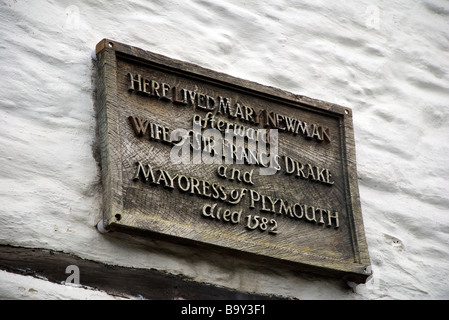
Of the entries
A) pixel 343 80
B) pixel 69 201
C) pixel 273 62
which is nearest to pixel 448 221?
pixel 343 80

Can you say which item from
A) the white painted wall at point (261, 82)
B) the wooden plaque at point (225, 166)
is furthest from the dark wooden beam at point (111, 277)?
the wooden plaque at point (225, 166)

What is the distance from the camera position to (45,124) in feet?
8.39

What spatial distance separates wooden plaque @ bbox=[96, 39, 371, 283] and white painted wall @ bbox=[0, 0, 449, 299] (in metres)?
0.10

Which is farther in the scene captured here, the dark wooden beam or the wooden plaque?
the wooden plaque

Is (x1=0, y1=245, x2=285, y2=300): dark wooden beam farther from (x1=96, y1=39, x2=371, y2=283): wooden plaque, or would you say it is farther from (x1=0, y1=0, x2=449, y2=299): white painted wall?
(x1=96, y1=39, x2=371, y2=283): wooden plaque

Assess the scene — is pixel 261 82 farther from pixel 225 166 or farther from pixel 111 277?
pixel 111 277

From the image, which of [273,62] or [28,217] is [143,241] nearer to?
[28,217]

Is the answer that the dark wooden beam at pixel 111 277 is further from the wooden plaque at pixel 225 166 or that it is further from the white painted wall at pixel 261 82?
the wooden plaque at pixel 225 166

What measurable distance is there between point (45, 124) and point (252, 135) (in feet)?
2.64

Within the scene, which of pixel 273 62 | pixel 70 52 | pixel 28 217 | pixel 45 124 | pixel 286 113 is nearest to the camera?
pixel 28 217

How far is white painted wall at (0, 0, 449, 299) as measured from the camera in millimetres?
2443

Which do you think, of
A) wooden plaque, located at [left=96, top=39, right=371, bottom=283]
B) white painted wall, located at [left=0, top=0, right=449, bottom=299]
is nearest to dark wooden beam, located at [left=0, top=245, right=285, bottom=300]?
white painted wall, located at [left=0, top=0, right=449, bottom=299]

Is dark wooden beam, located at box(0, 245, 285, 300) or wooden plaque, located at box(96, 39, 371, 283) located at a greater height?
wooden plaque, located at box(96, 39, 371, 283)

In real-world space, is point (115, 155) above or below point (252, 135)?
below
